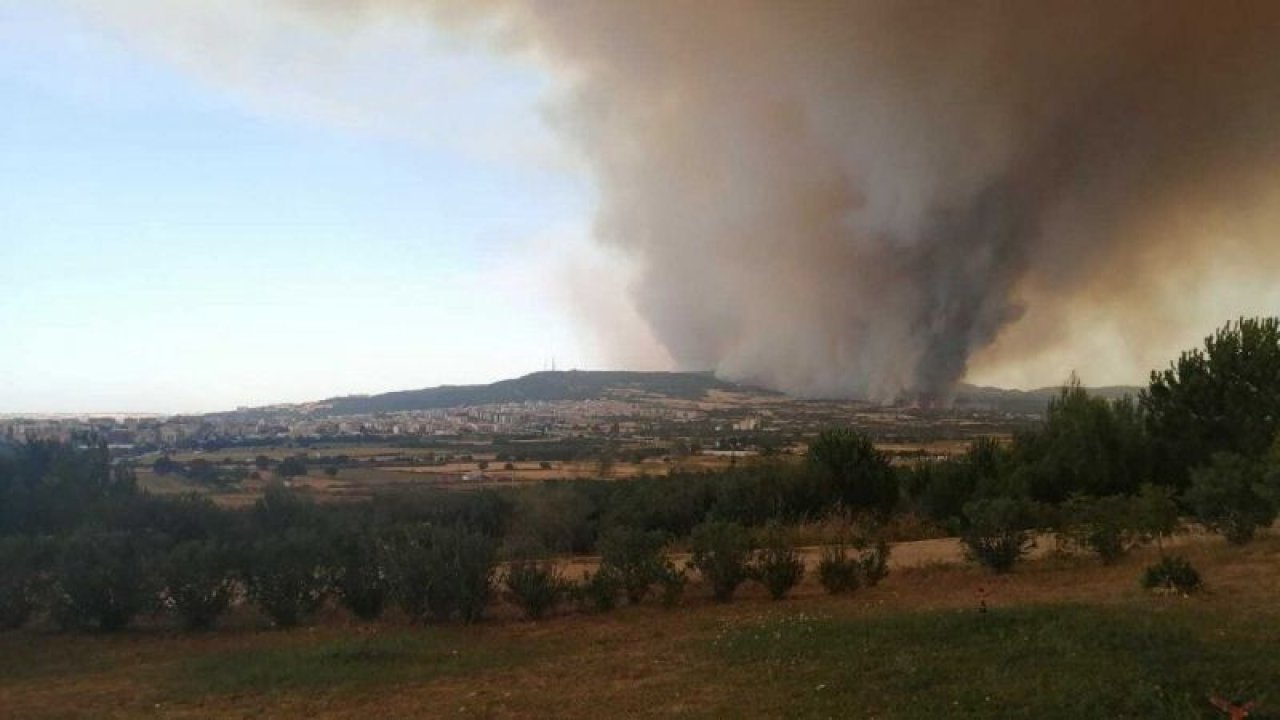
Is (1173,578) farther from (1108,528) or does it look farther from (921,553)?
(921,553)

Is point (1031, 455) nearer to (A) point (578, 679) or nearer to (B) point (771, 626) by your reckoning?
(B) point (771, 626)

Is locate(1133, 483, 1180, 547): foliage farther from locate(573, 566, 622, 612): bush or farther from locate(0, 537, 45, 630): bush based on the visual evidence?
locate(0, 537, 45, 630): bush

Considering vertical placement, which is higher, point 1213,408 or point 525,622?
point 1213,408

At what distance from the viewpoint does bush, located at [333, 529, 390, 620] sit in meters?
11.8

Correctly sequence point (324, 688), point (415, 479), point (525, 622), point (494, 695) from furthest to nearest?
point (415, 479) → point (525, 622) → point (324, 688) → point (494, 695)

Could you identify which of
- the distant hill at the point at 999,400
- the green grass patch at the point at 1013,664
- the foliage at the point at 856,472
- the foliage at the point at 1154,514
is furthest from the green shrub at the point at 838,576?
the distant hill at the point at 999,400

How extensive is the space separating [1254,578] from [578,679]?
7827 millimetres

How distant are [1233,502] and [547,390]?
74243 millimetres

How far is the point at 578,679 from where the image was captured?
8047 mm

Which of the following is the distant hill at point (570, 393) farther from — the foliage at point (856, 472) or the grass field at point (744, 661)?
the grass field at point (744, 661)

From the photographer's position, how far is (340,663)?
9.04 metres

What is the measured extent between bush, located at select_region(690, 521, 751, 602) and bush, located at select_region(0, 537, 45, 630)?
8.29m

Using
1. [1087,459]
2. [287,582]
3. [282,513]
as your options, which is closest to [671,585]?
[287,582]

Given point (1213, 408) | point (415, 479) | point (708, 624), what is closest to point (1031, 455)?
point (1213, 408)
